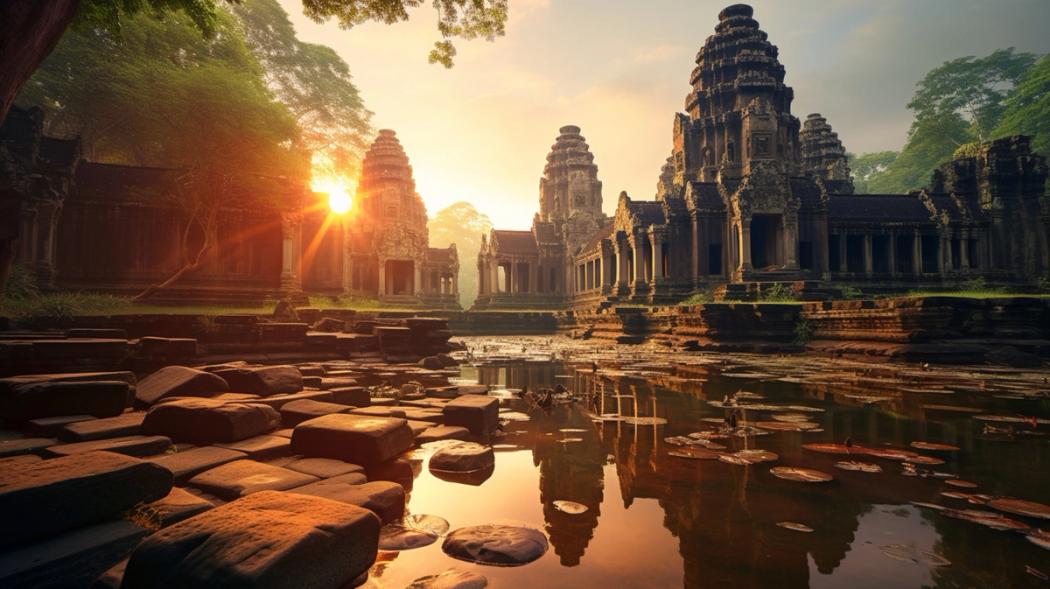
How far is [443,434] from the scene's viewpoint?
4066mm

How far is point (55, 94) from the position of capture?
19453 mm

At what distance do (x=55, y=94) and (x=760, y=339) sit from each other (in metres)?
27.0

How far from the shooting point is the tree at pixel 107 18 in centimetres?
296

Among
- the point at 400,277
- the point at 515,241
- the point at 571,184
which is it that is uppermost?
the point at 571,184

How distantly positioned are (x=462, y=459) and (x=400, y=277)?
113 ft

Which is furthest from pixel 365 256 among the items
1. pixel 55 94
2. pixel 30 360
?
pixel 30 360

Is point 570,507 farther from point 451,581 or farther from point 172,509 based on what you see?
point 172,509

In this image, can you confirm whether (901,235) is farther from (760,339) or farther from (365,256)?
(365,256)

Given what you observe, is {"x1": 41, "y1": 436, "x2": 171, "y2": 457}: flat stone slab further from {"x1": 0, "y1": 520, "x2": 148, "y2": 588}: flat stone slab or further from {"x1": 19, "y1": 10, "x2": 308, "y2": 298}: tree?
{"x1": 19, "y1": 10, "x2": 308, "y2": 298}: tree

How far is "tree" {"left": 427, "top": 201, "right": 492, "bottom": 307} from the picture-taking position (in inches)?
3405

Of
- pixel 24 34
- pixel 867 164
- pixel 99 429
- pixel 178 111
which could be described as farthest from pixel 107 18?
pixel 867 164

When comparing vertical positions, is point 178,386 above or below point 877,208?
below

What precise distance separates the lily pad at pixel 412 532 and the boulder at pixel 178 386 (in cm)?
329

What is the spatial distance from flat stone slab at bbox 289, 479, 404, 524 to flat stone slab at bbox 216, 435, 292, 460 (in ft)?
2.71
